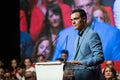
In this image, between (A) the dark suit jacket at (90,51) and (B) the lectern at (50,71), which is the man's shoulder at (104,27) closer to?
(A) the dark suit jacket at (90,51)

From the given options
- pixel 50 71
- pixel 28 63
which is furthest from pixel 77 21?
pixel 28 63

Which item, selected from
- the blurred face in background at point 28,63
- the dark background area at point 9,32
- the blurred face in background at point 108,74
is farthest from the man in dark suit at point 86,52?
the dark background area at point 9,32

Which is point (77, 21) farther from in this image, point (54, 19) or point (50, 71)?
point (54, 19)

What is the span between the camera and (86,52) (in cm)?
268

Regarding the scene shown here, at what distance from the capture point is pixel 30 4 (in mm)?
7164

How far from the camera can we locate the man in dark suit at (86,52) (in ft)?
8.51

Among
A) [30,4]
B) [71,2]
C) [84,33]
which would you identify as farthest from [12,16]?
[84,33]

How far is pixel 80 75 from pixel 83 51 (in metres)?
0.19

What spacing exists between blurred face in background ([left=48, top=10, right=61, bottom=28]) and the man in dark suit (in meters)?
4.15

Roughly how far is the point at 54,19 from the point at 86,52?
4305mm

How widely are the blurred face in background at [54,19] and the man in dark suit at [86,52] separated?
4.15 metres

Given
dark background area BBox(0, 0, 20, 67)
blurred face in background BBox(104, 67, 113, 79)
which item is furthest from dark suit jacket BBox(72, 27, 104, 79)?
Answer: dark background area BBox(0, 0, 20, 67)

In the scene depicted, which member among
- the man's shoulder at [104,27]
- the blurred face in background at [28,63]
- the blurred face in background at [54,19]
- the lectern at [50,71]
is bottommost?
the lectern at [50,71]

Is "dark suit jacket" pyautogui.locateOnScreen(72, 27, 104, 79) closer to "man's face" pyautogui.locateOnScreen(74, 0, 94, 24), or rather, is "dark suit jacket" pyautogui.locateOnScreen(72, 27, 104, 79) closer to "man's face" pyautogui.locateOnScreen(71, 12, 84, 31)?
"man's face" pyautogui.locateOnScreen(71, 12, 84, 31)
